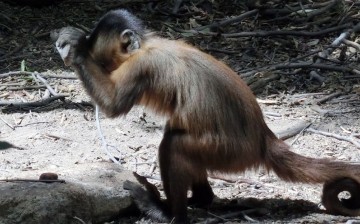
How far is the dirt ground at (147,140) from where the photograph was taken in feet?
18.0

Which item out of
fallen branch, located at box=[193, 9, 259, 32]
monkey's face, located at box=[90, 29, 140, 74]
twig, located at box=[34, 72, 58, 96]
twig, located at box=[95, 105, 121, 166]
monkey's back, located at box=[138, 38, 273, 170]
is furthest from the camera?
fallen branch, located at box=[193, 9, 259, 32]

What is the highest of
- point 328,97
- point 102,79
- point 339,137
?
point 102,79

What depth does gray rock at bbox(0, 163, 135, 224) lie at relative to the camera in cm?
480

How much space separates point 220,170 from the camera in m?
5.17

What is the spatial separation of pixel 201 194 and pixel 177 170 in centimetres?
56

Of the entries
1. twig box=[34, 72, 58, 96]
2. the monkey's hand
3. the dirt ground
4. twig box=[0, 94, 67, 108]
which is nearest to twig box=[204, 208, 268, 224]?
the dirt ground

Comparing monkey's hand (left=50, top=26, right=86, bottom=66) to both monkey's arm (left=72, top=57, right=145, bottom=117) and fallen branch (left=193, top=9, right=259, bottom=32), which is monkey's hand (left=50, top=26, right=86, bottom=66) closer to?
monkey's arm (left=72, top=57, right=145, bottom=117)

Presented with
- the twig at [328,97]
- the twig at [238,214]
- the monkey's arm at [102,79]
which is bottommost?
the twig at [238,214]

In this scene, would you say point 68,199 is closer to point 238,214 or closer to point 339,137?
point 238,214

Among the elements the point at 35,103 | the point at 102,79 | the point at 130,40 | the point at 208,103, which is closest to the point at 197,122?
the point at 208,103

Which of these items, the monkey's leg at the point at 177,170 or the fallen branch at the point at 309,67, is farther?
the fallen branch at the point at 309,67

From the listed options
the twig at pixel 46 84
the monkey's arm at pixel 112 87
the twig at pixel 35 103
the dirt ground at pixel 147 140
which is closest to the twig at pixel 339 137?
the dirt ground at pixel 147 140

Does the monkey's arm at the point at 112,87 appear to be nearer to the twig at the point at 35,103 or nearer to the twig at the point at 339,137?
the twig at the point at 339,137

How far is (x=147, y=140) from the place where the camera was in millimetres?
6746
